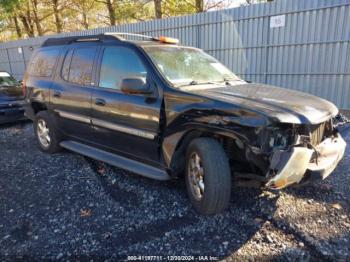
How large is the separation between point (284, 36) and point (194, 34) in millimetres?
3064

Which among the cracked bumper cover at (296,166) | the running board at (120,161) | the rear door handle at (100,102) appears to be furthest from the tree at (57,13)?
the cracked bumper cover at (296,166)

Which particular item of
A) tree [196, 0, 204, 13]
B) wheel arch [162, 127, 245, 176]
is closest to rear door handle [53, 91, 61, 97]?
wheel arch [162, 127, 245, 176]

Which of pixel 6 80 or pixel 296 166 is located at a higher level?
pixel 6 80

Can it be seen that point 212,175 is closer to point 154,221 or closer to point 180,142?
point 180,142

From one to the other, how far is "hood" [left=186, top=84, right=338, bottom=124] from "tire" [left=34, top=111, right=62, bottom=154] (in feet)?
9.68

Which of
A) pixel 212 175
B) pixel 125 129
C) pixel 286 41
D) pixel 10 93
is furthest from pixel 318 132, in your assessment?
pixel 10 93

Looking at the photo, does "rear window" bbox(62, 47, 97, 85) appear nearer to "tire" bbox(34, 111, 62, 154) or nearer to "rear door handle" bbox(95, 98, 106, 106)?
"rear door handle" bbox(95, 98, 106, 106)

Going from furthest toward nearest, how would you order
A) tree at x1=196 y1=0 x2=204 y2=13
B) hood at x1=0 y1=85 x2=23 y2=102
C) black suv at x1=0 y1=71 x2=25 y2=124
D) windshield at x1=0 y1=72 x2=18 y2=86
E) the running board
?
tree at x1=196 y1=0 x2=204 y2=13 < windshield at x1=0 y1=72 x2=18 y2=86 < hood at x1=0 y1=85 x2=23 y2=102 < black suv at x1=0 y1=71 x2=25 y2=124 < the running board

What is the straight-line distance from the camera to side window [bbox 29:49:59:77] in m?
5.24

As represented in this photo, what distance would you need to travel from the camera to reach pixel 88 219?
3295mm

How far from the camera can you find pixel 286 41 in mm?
8125

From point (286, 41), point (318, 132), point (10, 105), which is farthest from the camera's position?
point (286, 41)

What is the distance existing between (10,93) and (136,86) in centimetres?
597

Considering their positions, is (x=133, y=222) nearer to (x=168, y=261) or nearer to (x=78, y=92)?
(x=168, y=261)
